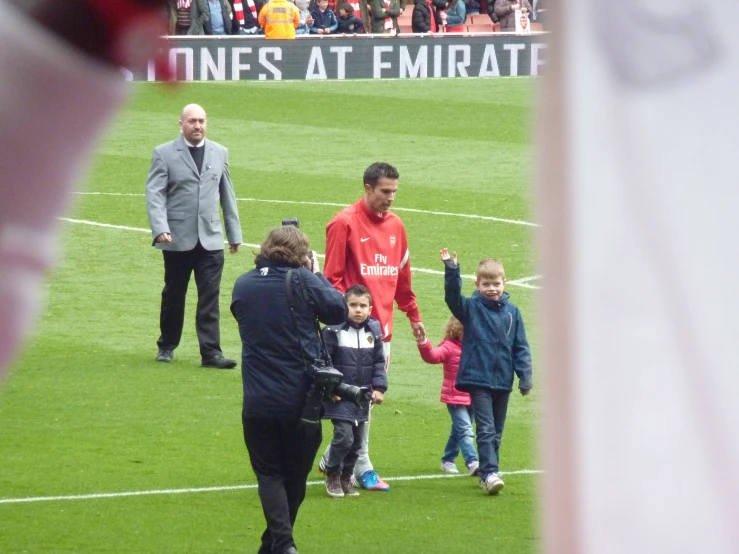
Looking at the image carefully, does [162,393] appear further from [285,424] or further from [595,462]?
[595,462]

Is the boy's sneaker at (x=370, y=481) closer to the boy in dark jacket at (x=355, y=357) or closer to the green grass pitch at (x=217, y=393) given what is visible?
the green grass pitch at (x=217, y=393)

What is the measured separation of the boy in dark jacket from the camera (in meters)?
8.15

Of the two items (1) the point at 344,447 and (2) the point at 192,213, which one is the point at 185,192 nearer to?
(2) the point at 192,213

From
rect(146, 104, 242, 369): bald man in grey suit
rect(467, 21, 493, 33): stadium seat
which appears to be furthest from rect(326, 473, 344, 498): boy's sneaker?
rect(467, 21, 493, 33): stadium seat

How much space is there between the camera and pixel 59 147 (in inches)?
38.9

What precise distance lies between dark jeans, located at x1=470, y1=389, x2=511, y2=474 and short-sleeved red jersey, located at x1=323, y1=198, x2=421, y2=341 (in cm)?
63

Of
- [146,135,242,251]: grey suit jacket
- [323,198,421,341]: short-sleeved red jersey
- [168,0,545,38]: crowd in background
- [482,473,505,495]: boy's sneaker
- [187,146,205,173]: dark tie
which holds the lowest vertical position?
[482,473,505,495]: boy's sneaker

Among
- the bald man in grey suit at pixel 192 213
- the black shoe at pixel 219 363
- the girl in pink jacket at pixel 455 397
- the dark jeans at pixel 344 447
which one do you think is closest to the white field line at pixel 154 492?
the girl in pink jacket at pixel 455 397

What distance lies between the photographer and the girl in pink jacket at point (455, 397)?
903 centimetres

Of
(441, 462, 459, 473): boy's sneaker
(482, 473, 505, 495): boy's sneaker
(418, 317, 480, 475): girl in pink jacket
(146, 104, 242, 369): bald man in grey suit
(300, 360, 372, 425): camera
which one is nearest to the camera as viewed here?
(300, 360, 372, 425): camera

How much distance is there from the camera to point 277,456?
7117 mm

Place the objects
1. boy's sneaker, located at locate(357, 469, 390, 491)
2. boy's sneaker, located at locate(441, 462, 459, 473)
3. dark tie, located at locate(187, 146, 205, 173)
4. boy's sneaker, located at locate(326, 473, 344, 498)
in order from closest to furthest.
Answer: boy's sneaker, located at locate(326, 473, 344, 498) < boy's sneaker, located at locate(357, 469, 390, 491) < boy's sneaker, located at locate(441, 462, 459, 473) < dark tie, located at locate(187, 146, 205, 173)

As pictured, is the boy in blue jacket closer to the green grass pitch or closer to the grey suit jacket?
the green grass pitch

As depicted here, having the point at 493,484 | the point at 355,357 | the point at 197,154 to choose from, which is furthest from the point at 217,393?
the point at 355,357
